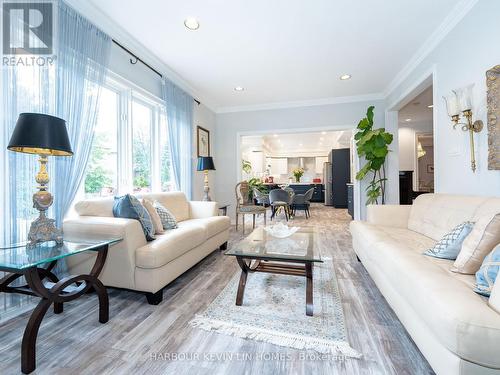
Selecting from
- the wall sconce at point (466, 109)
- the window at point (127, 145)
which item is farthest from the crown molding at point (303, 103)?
the wall sconce at point (466, 109)

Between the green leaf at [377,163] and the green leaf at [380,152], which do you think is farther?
the green leaf at [377,163]

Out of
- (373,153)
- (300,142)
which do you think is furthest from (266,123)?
(300,142)

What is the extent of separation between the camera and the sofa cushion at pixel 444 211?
164 cm

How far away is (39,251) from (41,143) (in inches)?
26.8

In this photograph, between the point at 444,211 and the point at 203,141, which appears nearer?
the point at 444,211

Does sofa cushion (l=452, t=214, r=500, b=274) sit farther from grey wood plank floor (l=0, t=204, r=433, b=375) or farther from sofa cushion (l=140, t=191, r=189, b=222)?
sofa cushion (l=140, t=191, r=189, b=222)

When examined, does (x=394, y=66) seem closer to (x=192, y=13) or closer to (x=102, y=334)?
(x=192, y=13)

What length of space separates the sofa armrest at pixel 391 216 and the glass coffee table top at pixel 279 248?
0.86 meters

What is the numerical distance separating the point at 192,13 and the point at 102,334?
9.24ft

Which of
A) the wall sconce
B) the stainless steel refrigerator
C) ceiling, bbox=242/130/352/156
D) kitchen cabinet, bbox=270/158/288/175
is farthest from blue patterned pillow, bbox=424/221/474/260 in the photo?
kitchen cabinet, bbox=270/158/288/175

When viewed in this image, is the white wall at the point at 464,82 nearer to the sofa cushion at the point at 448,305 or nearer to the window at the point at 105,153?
the sofa cushion at the point at 448,305

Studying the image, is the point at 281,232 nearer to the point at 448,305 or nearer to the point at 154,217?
the point at 154,217

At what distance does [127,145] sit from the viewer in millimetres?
2924

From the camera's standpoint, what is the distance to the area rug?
55.4 inches
